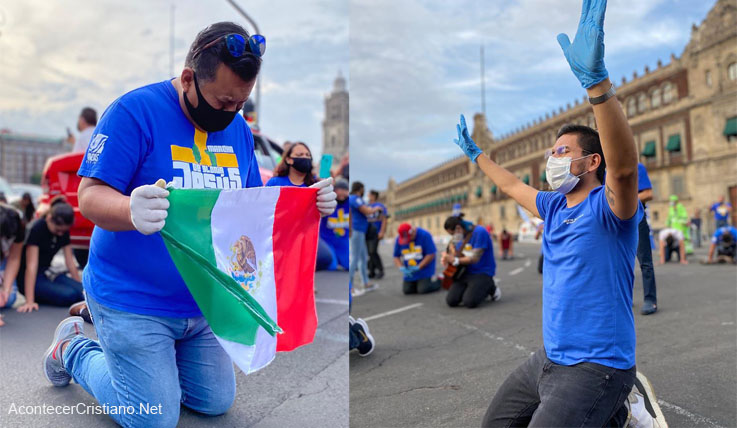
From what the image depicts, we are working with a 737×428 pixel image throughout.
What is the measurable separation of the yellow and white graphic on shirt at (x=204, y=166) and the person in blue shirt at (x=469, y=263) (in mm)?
4904

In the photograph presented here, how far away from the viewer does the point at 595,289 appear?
2.09 m

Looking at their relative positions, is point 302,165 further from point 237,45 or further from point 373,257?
point 373,257

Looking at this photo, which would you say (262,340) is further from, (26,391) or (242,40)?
(26,391)

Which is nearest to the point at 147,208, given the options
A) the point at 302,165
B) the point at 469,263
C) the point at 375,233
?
the point at 302,165

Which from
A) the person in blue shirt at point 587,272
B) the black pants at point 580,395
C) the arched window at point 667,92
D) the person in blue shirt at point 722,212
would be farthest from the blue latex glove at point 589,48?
the arched window at point 667,92

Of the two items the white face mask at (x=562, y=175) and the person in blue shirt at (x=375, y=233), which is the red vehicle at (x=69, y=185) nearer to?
the person in blue shirt at (x=375, y=233)

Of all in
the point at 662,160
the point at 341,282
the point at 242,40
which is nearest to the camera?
the point at 242,40

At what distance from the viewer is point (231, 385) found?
114 inches

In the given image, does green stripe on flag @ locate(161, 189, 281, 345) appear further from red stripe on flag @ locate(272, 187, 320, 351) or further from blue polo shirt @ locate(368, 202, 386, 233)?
blue polo shirt @ locate(368, 202, 386, 233)

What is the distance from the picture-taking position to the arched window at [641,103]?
5048cm

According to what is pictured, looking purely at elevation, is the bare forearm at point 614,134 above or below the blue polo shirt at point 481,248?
above

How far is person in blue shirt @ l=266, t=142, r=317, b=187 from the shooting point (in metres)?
5.39

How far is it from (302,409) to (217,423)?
486 millimetres

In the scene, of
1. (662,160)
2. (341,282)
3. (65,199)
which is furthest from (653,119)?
(65,199)
